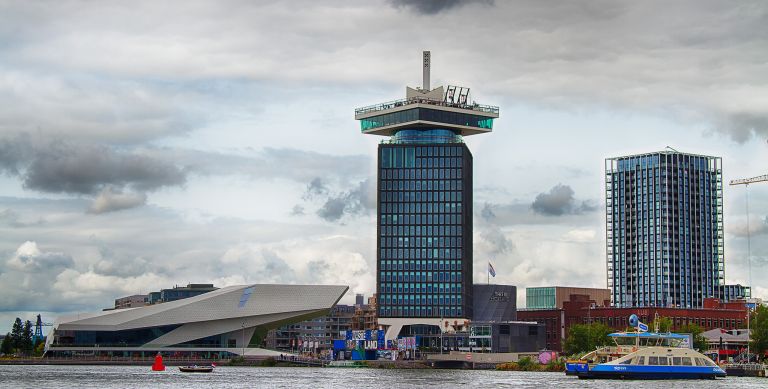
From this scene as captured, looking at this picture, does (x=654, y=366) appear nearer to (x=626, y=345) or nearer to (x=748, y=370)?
(x=626, y=345)

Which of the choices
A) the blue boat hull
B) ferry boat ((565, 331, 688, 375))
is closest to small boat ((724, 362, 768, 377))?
ferry boat ((565, 331, 688, 375))

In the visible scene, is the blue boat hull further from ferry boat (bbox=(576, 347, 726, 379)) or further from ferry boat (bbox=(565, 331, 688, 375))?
ferry boat (bbox=(565, 331, 688, 375))

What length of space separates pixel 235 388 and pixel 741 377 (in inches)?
3059

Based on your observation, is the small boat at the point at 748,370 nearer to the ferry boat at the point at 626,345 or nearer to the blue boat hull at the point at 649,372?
the ferry boat at the point at 626,345

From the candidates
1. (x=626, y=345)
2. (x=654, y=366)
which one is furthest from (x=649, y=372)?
(x=626, y=345)

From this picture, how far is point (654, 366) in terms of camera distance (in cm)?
15438

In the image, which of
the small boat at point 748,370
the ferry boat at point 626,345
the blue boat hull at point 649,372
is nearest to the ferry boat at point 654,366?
the blue boat hull at point 649,372

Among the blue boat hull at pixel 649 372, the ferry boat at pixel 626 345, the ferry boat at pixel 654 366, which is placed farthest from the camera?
the ferry boat at pixel 626 345

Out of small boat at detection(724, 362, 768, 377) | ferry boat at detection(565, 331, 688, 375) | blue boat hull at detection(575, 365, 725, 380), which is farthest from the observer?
small boat at detection(724, 362, 768, 377)

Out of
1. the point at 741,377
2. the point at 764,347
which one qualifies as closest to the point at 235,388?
the point at 741,377

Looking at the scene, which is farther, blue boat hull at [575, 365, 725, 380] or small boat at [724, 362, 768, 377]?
small boat at [724, 362, 768, 377]

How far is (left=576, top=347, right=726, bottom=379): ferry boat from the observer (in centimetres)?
15388

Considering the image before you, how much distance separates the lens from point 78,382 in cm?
14950

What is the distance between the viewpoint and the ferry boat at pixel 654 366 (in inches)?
6058
